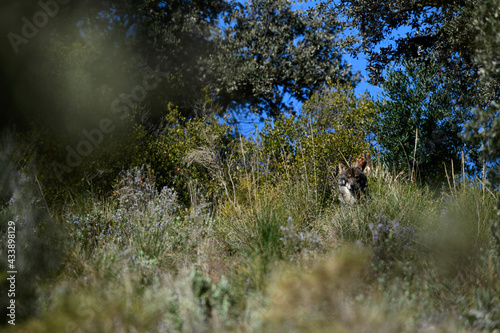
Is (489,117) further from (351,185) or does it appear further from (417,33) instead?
(417,33)

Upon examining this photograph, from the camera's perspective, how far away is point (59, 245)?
4.45 meters

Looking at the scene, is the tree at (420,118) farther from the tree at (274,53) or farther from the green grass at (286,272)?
the tree at (274,53)

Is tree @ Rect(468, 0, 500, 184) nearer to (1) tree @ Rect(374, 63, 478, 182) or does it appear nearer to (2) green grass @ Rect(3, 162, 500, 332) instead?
(2) green grass @ Rect(3, 162, 500, 332)

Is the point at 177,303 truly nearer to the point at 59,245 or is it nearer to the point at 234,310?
the point at 234,310

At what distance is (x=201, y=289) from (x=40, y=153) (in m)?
6.09

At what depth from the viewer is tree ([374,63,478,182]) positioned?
8.94 metres

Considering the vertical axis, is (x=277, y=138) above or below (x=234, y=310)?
above

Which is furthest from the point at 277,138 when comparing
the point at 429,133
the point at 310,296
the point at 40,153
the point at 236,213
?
the point at 310,296

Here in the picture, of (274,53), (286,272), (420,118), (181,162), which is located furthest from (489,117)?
(274,53)

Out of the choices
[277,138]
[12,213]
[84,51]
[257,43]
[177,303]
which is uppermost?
[257,43]

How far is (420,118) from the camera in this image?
9016 mm

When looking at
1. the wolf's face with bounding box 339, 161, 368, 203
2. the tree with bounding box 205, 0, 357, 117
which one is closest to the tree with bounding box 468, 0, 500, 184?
the wolf's face with bounding box 339, 161, 368, 203

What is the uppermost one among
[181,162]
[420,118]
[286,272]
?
[420,118]

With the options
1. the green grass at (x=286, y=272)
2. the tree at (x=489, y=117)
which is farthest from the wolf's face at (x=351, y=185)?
the tree at (x=489, y=117)
